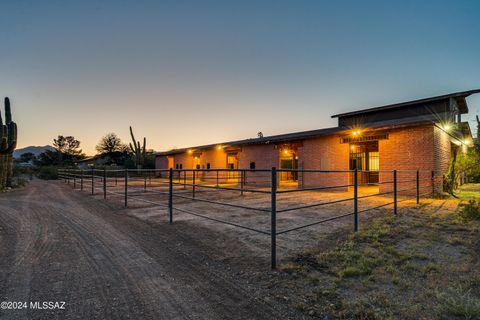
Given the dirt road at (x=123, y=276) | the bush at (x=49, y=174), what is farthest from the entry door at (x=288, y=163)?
the bush at (x=49, y=174)

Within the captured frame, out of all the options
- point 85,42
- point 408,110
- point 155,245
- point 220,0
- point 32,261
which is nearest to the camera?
point 32,261

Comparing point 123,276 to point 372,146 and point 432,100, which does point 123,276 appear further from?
point 432,100

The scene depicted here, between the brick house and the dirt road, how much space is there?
5117 millimetres

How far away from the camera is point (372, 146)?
1359cm

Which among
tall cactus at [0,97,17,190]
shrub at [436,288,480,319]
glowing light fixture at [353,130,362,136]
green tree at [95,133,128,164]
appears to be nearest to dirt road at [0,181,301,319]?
shrub at [436,288,480,319]

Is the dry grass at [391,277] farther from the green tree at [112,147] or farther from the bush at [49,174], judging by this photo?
the green tree at [112,147]

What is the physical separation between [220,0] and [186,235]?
9.76 metres

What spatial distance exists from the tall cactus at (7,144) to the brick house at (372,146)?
40.8 ft

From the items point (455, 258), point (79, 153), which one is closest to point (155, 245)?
point (455, 258)

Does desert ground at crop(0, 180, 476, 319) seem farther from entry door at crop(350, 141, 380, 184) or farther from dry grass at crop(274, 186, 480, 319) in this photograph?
entry door at crop(350, 141, 380, 184)

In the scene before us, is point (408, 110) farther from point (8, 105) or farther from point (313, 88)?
point (8, 105)

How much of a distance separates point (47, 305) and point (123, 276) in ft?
2.19

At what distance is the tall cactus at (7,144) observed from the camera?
39.7 feet

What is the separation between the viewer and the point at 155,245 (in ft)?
11.5
